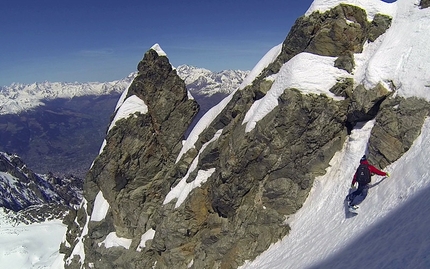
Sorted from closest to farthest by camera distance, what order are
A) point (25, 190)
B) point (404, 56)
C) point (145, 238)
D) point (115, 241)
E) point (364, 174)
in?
point (364, 174) → point (404, 56) → point (145, 238) → point (115, 241) → point (25, 190)

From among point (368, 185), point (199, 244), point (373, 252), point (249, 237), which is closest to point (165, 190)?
point (199, 244)

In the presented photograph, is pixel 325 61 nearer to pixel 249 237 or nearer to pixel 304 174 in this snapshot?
pixel 304 174

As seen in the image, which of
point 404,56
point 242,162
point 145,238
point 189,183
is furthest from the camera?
point 145,238

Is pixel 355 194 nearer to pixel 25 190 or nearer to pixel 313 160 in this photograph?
pixel 313 160

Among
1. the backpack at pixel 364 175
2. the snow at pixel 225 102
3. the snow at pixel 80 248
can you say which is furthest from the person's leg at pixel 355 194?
the snow at pixel 80 248

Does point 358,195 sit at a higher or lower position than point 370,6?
lower

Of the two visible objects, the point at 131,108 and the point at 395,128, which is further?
the point at 131,108

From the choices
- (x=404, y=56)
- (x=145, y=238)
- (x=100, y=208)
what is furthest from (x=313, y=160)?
(x=100, y=208)
